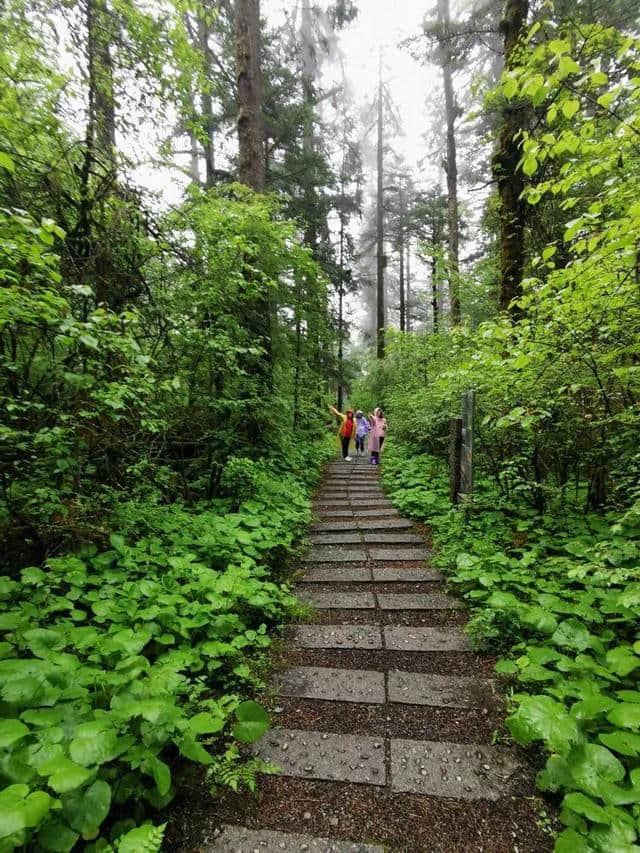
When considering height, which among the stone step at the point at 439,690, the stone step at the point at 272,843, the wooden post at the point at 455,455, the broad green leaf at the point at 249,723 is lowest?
the stone step at the point at 272,843

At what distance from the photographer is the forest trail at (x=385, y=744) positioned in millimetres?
1604

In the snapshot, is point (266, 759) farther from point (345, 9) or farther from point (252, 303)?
point (345, 9)

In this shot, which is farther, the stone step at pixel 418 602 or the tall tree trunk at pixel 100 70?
the tall tree trunk at pixel 100 70

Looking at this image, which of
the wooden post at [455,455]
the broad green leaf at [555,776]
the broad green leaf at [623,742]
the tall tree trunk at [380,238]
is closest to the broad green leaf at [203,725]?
the broad green leaf at [555,776]

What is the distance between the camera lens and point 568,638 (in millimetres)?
2260

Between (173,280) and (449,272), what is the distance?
821 cm

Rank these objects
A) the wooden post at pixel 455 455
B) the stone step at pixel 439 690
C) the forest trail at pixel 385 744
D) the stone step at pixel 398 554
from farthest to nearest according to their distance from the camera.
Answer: the wooden post at pixel 455 455
the stone step at pixel 398 554
the stone step at pixel 439 690
the forest trail at pixel 385 744

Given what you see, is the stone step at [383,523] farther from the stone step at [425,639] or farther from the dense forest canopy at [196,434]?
Result: the stone step at [425,639]

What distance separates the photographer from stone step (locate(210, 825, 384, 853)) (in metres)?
1.54

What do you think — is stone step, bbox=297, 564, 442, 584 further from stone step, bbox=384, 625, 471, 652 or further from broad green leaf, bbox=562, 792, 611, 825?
broad green leaf, bbox=562, 792, 611, 825

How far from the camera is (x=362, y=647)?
288 cm

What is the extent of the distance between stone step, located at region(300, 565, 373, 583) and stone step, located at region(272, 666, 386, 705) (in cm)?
127

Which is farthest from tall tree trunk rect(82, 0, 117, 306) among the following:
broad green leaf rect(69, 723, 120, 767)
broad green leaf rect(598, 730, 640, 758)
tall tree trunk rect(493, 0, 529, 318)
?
tall tree trunk rect(493, 0, 529, 318)

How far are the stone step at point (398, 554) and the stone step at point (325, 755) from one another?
2355mm
